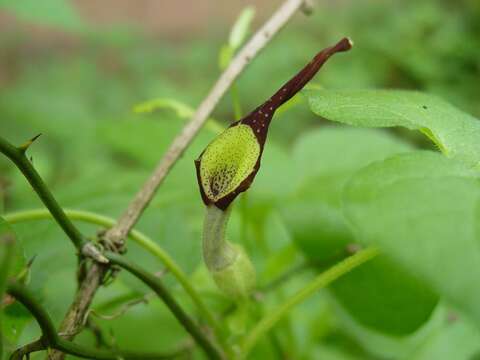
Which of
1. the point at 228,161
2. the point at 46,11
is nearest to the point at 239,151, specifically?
the point at 228,161

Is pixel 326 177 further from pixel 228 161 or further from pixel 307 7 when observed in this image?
pixel 228 161

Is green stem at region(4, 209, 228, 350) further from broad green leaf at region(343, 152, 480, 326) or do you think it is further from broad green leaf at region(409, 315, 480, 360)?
broad green leaf at region(409, 315, 480, 360)

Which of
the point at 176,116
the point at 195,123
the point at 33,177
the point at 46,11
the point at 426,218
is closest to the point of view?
the point at 426,218

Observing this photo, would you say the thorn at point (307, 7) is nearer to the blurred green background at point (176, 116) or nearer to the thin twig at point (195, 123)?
the thin twig at point (195, 123)

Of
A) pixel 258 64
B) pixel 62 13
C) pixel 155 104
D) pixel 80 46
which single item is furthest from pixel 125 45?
pixel 155 104

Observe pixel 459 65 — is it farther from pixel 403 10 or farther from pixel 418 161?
pixel 418 161

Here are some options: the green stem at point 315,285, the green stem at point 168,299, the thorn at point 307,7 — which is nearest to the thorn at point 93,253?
Answer: the green stem at point 168,299

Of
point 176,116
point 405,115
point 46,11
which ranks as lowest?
point 405,115
